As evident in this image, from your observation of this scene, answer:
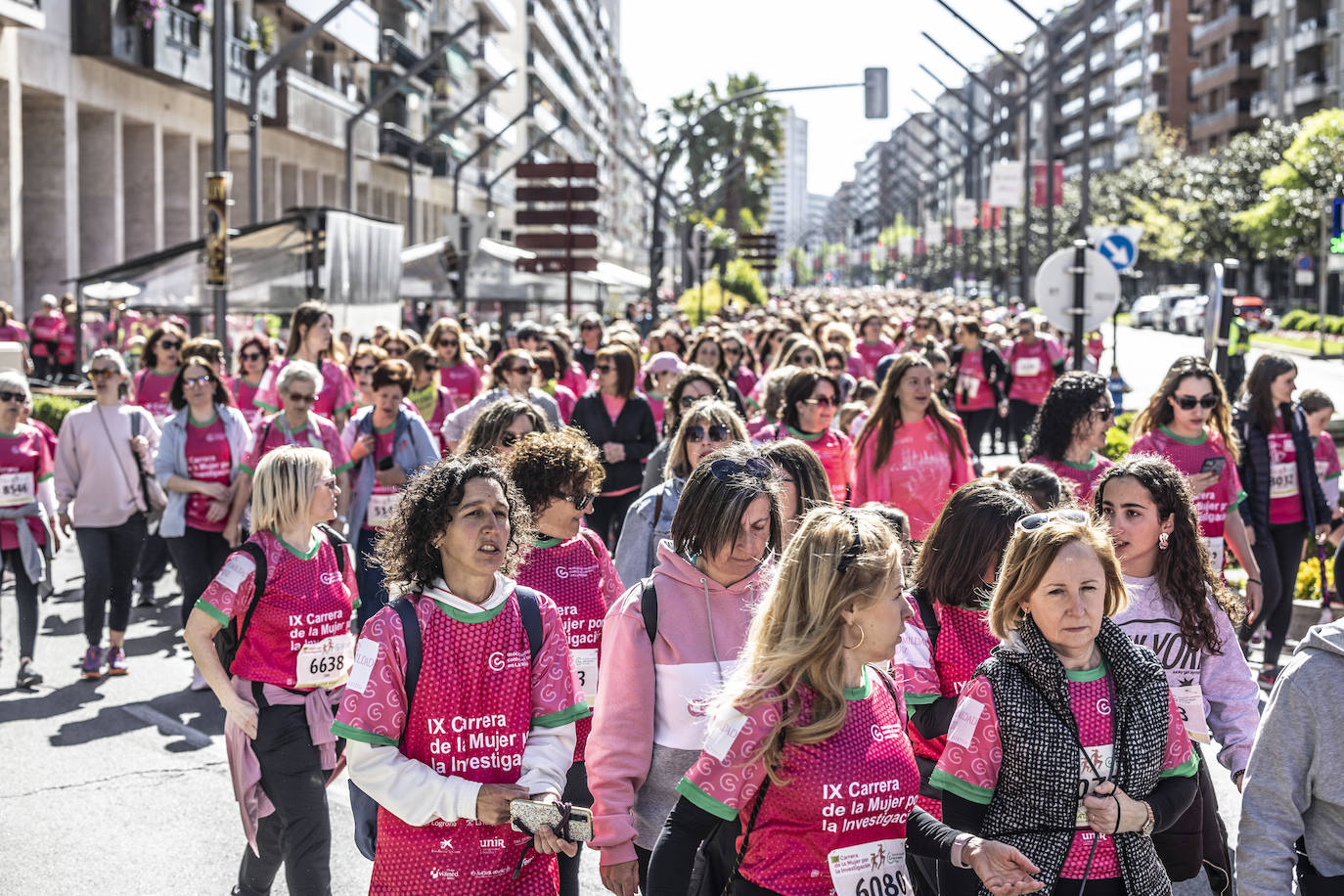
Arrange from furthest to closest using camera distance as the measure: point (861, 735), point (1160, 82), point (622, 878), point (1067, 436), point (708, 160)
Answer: point (1160, 82) < point (708, 160) < point (1067, 436) < point (622, 878) < point (861, 735)

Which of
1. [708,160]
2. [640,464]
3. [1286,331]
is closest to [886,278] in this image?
[708,160]

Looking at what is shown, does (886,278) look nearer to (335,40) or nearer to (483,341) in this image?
(335,40)

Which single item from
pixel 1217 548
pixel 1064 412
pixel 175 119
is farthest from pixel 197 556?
pixel 175 119

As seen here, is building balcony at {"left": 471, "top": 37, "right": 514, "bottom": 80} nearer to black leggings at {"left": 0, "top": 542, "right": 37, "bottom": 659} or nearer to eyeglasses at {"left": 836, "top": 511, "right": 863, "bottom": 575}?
black leggings at {"left": 0, "top": 542, "right": 37, "bottom": 659}

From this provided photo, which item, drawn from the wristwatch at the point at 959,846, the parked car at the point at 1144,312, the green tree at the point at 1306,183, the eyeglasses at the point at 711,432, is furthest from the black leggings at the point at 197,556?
the parked car at the point at 1144,312

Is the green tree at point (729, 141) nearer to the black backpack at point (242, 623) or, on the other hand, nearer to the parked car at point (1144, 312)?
the parked car at point (1144, 312)

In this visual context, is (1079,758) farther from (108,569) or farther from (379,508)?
(108,569)

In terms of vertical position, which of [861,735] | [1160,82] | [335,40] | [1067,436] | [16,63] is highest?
[1160,82]

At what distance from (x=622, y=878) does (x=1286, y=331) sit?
5777 centimetres

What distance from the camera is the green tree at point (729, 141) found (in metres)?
83.4

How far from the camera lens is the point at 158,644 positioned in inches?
412

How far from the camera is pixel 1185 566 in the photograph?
482cm

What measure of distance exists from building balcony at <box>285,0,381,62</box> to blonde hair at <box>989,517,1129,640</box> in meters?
40.7

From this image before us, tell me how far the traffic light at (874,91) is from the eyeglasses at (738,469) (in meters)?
26.2
